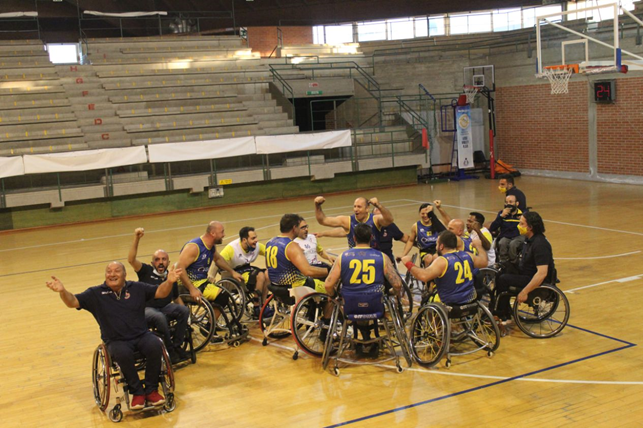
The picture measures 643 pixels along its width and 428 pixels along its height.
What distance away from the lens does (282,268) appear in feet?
25.4

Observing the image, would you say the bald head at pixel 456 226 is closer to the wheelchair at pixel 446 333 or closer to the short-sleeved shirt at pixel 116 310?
the wheelchair at pixel 446 333

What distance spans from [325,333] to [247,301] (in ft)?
5.02

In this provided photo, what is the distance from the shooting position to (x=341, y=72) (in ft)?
82.8

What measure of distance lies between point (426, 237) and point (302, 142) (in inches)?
481

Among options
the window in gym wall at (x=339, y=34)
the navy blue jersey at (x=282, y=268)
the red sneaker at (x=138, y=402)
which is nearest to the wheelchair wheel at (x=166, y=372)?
the red sneaker at (x=138, y=402)

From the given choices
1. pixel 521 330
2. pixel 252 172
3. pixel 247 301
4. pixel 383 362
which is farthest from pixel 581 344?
pixel 252 172

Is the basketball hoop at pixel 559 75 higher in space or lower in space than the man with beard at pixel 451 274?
higher

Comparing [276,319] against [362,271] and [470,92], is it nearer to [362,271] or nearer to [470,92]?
[362,271]

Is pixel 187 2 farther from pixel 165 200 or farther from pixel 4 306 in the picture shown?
pixel 4 306

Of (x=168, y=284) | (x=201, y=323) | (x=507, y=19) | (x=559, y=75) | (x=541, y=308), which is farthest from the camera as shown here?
(x=507, y=19)

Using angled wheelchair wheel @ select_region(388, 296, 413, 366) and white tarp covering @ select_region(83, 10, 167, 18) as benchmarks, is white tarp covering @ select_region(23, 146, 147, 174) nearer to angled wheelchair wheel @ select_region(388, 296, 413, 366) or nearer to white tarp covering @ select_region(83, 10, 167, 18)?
white tarp covering @ select_region(83, 10, 167, 18)

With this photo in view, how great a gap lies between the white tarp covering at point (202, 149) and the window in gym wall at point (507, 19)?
13.5 meters

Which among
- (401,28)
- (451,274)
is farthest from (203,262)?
(401,28)

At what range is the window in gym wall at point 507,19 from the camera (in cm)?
2752
